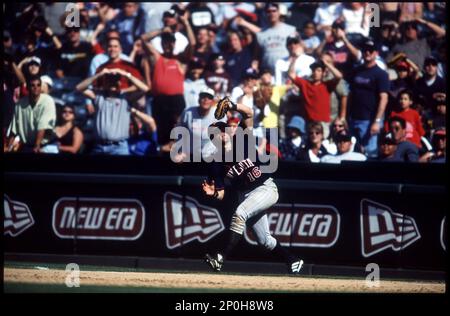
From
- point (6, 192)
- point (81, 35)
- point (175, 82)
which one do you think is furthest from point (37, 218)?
point (81, 35)

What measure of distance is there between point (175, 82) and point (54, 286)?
5.62 m

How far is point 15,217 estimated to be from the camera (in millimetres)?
13250

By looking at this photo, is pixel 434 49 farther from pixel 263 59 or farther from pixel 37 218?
pixel 37 218

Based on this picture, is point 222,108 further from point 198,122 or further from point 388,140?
point 388,140

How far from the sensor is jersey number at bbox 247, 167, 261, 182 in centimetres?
1123

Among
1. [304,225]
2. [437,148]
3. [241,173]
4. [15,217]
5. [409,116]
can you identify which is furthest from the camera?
[409,116]

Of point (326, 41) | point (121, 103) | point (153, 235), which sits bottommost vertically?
point (153, 235)

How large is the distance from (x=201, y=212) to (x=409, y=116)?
4.03 m

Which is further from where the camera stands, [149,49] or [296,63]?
[149,49]

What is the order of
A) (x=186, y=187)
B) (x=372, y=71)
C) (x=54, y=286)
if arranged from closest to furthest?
1. (x=54, y=286)
2. (x=186, y=187)
3. (x=372, y=71)

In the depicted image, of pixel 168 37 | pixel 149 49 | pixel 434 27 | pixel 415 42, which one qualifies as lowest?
pixel 149 49

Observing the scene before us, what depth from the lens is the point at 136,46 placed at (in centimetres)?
1614

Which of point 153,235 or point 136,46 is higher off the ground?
point 136,46
